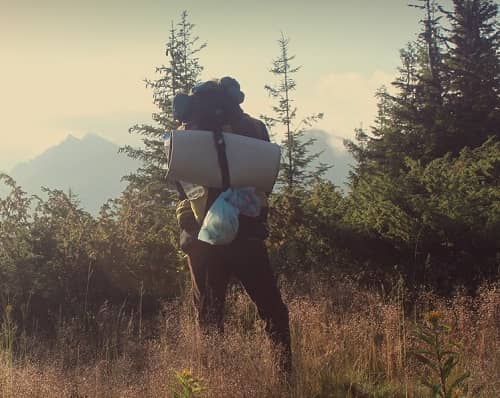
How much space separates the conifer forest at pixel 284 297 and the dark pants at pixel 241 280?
107mm

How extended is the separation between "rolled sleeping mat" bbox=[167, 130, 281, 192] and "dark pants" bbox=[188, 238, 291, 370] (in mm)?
366

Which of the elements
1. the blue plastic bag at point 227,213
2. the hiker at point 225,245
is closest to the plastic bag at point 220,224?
the blue plastic bag at point 227,213

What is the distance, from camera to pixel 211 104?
2.95 meters

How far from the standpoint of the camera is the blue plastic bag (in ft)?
8.96

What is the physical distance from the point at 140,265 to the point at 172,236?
18.4 inches

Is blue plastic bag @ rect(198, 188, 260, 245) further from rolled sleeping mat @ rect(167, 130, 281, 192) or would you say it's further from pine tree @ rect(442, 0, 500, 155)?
pine tree @ rect(442, 0, 500, 155)

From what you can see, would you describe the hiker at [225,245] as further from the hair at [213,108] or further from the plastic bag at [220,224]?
the plastic bag at [220,224]

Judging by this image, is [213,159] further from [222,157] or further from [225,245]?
[225,245]

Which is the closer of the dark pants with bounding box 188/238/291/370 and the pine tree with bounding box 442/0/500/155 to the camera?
the dark pants with bounding box 188/238/291/370

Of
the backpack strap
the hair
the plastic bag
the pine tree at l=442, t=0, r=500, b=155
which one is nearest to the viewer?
the plastic bag

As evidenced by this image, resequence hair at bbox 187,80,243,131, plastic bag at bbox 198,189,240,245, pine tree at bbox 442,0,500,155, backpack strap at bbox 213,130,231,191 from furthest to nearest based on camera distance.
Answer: pine tree at bbox 442,0,500,155, hair at bbox 187,80,243,131, backpack strap at bbox 213,130,231,191, plastic bag at bbox 198,189,240,245

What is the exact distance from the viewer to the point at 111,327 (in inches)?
187

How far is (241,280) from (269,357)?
475mm

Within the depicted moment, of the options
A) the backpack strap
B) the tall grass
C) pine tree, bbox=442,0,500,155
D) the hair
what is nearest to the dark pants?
the tall grass
